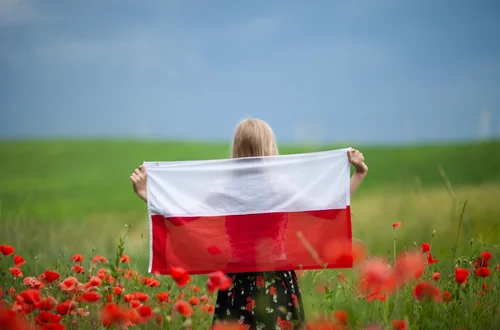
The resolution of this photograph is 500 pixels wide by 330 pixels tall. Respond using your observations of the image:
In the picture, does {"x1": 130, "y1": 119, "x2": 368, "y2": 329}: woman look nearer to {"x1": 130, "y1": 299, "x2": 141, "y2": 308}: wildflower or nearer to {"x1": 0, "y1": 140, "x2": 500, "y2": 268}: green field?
{"x1": 130, "y1": 299, "x2": 141, "y2": 308}: wildflower

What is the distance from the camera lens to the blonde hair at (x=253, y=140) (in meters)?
3.13

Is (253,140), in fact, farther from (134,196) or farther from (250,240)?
(134,196)

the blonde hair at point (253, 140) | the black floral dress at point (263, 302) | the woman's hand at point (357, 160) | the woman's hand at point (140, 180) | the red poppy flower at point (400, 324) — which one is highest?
the blonde hair at point (253, 140)

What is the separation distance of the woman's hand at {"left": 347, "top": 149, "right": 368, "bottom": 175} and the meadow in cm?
46

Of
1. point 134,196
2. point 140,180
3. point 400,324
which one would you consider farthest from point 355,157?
point 134,196

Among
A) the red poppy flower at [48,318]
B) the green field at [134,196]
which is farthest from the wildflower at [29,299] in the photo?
the green field at [134,196]

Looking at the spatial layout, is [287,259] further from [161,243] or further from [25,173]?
[25,173]

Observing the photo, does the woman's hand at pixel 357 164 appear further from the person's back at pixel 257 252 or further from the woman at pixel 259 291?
the person's back at pixel 257 252

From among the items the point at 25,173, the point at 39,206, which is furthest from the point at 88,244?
the point at 25,173

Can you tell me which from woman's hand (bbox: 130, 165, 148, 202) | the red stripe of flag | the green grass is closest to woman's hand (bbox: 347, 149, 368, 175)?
the red stripe of flag

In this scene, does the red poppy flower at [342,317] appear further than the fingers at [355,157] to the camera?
No

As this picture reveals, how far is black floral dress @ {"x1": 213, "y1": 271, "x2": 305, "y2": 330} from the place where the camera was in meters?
3.05

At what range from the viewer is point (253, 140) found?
10.5 ft

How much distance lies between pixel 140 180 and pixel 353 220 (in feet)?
11.1
